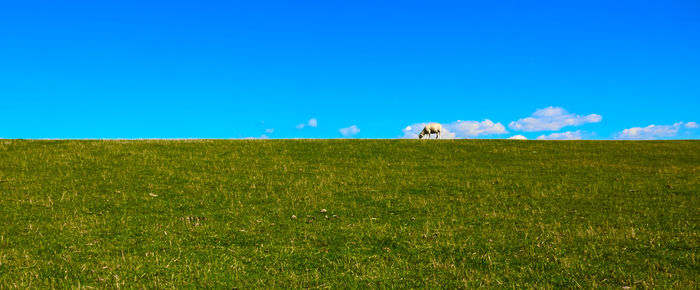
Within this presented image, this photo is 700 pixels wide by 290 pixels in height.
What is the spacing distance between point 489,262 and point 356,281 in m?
3.24

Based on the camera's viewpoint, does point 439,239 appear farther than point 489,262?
Yes

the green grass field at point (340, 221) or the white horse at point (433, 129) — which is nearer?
the green grass field at point (340, 221)

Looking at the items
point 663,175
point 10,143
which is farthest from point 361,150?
point 10,143

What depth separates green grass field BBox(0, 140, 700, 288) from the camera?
989cm

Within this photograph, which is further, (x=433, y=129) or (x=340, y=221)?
(x=433, y=129)

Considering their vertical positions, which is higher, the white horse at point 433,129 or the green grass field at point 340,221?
the white horse at point 433,129

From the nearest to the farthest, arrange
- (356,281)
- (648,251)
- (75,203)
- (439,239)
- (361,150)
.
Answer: (356,281)
(648,251)
(439,239)
(75,203)
(361,150)

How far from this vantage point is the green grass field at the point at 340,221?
32.4 feet

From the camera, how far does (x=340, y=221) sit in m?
14.4

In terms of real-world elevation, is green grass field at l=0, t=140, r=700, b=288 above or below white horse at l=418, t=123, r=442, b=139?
below

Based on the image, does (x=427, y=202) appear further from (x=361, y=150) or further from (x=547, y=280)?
(x=361, y=150)

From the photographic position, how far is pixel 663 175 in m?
24.6

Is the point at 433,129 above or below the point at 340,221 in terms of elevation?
above

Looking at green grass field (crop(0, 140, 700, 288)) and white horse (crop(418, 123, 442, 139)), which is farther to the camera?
white horse (crop(418, 123, 442, 139))
